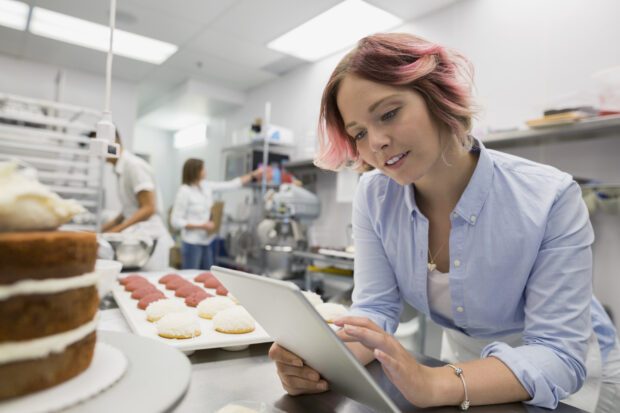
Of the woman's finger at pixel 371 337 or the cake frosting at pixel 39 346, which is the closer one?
the cake frosting at pixel 39 346

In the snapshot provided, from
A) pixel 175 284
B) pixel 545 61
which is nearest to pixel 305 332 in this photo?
pixel 175 284

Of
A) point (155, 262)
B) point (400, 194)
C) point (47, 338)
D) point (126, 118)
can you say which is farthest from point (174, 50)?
point (47, 338)

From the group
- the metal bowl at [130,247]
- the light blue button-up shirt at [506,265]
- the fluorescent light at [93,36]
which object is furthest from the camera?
the fluorescent light at [93,36]

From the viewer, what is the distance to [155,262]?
2.30 metres

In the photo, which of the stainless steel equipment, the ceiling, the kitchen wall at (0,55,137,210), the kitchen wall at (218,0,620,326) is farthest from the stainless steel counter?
the kitchen wall at (0,55,137,210)

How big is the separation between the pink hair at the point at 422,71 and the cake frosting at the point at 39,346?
0.76m

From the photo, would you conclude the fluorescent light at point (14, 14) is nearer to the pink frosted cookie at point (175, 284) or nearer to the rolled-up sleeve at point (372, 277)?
the pink frosted cookie at point (175, 284)

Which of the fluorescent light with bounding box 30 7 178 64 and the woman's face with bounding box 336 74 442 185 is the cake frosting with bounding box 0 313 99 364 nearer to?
the woman's face with bounding box 336 74 442 185

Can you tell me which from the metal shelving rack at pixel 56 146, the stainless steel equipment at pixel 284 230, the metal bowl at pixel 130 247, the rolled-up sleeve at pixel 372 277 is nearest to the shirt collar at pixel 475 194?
the rolled-up sleeve at pixel 372 277

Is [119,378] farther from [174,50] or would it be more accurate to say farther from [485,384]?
[174,50]

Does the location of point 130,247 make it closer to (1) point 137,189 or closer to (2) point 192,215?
(1) point 137,189

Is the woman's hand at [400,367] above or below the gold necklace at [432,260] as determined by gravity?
below

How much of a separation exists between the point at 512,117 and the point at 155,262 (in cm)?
284

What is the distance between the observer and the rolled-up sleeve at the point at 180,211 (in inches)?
157
